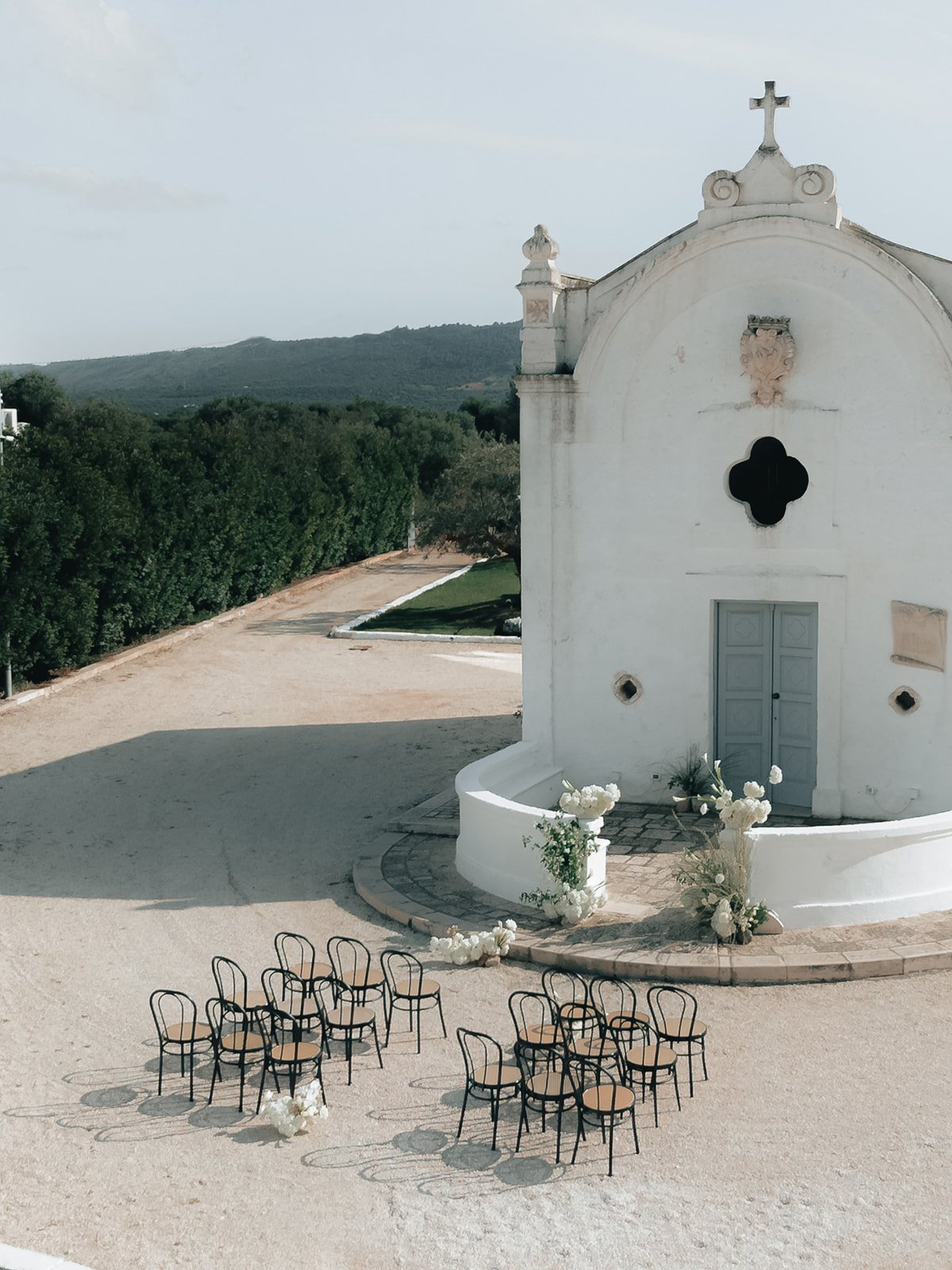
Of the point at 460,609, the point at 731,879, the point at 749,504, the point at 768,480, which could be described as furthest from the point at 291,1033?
the point at 460,609

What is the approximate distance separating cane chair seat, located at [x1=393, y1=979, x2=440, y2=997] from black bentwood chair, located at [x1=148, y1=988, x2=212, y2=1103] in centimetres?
141

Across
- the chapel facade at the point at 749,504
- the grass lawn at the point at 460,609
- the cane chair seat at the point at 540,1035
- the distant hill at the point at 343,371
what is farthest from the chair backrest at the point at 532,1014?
the distant hill at the point at 343,371

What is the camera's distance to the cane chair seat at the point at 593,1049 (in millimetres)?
8562

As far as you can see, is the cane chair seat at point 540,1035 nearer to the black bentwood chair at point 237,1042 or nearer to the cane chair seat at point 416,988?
the cane chair seat at point 416,988

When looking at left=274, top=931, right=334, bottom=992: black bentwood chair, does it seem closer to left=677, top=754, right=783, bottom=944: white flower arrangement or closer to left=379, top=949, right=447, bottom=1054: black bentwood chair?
left=379, top=949, right=447, bottom=1054: black bentwood chair

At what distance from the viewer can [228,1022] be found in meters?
10.1

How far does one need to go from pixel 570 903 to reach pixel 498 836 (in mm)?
1173

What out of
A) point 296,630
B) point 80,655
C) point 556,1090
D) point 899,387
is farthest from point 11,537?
point 556,1090

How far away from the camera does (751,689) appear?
14.3 meters

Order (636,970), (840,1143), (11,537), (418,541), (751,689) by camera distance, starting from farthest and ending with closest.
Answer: (418,541) < (11,537) < (751,689) < (636,970) < (840,1143)

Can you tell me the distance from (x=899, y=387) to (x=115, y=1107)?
9.36 m

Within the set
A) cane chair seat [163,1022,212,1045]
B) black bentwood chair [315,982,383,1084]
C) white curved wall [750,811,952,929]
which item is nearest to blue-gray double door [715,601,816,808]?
white curved wall [750,811,952,929]

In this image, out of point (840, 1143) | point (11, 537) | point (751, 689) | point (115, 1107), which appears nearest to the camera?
point (840, 1143)

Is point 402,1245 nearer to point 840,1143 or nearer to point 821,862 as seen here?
point 840,1143
